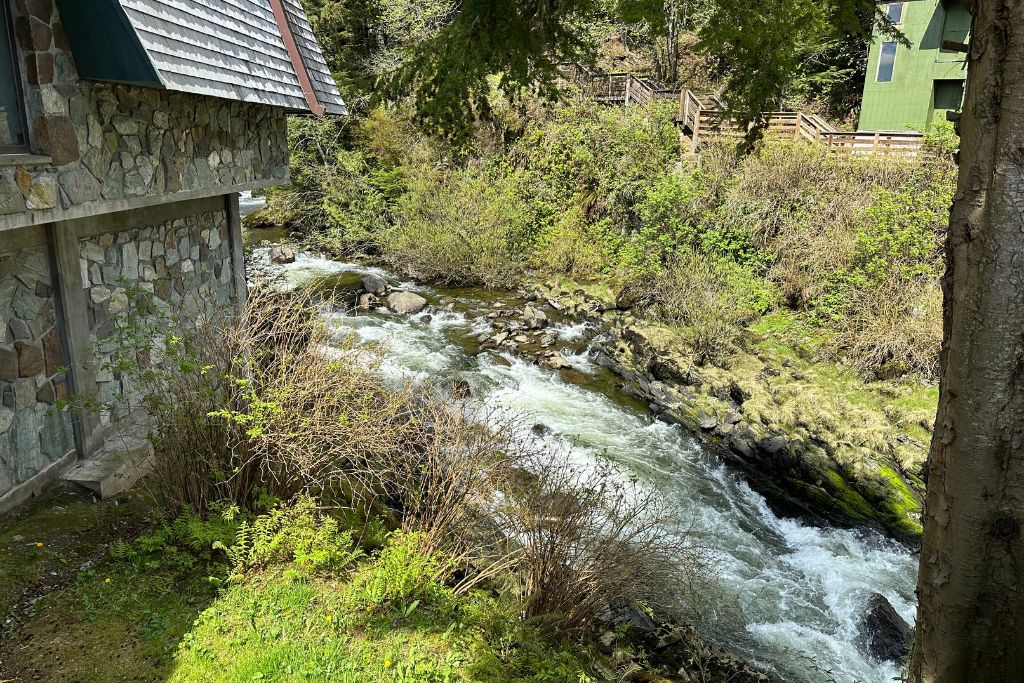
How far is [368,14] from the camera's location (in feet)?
84.3

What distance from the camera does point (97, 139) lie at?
190 inches

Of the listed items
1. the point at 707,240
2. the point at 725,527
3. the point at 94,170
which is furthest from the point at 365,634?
the point at 707,240

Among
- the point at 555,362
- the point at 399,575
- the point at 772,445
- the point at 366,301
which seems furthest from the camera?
the point at 366,301

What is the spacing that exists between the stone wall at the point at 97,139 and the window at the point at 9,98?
50 mm

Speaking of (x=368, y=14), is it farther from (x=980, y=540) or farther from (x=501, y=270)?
(x=980, y=540)

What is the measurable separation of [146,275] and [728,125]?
17.8m

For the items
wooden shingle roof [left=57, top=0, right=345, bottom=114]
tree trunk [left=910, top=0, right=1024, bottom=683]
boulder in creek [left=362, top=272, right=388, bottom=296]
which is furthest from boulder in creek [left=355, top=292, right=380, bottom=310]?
tree trunk [left=910, top=0, right=1024, bottom=683]

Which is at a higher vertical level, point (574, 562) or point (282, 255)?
point (282, 255)

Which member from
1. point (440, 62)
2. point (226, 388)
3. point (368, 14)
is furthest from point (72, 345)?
point (368, 14)

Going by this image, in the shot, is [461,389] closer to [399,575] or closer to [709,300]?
[399,575]

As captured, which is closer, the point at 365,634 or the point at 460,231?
the point at 365,634

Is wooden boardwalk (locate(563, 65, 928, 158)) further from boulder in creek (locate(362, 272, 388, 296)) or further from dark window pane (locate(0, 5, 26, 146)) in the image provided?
dark window pane (locate(0, 5, 26, 146))

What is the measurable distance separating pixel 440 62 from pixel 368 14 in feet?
76.2

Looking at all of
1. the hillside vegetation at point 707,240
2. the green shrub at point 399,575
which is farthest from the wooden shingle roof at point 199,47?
the green shrub at point 399,575
